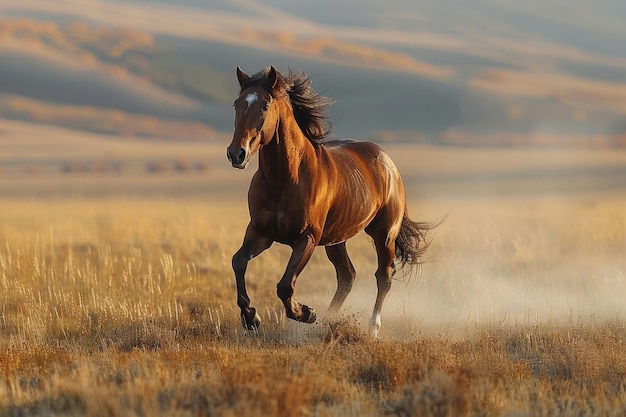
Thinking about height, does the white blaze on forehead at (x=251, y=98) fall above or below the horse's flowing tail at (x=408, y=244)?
above

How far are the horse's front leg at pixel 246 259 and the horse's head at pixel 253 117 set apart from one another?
1034mm

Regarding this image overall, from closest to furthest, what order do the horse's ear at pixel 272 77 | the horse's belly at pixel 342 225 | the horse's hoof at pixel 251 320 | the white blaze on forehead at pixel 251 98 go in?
1. the white blaze on forehead at pixel 251 98
2. the horse's ear at pixel 272 77
3. the horse's hoof at pixel 251 320
4. the horse's belly at pixel 342 225

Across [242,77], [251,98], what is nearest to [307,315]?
[251,98]

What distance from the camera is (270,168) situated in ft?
31.3

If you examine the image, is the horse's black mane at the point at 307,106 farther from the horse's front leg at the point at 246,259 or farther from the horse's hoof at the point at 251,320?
the horse's hoof at the point at 251,320

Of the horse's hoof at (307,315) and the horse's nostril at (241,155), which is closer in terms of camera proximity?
the horse's nostril at (241,155)

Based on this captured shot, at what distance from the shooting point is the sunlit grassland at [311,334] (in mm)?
7074

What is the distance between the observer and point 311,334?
10680 mm

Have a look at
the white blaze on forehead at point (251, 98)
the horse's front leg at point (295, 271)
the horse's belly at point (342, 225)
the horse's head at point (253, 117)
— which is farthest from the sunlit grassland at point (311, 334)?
the white blaze on forehead at point (251, 98)

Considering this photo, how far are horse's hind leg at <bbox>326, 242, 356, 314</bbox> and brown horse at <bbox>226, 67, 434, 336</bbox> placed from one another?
622 mm

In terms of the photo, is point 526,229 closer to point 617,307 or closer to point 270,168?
point 617,307

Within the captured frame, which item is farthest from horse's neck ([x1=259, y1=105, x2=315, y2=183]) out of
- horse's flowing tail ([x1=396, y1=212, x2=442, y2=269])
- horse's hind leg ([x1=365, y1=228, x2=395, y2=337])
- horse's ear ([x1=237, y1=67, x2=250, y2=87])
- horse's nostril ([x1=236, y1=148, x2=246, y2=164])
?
horse's flowing tail ([x1=396, y1=212, x2=442, y2=269])

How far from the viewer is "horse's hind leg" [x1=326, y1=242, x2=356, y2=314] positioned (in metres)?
11.7

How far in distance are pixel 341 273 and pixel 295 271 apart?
2299mm
